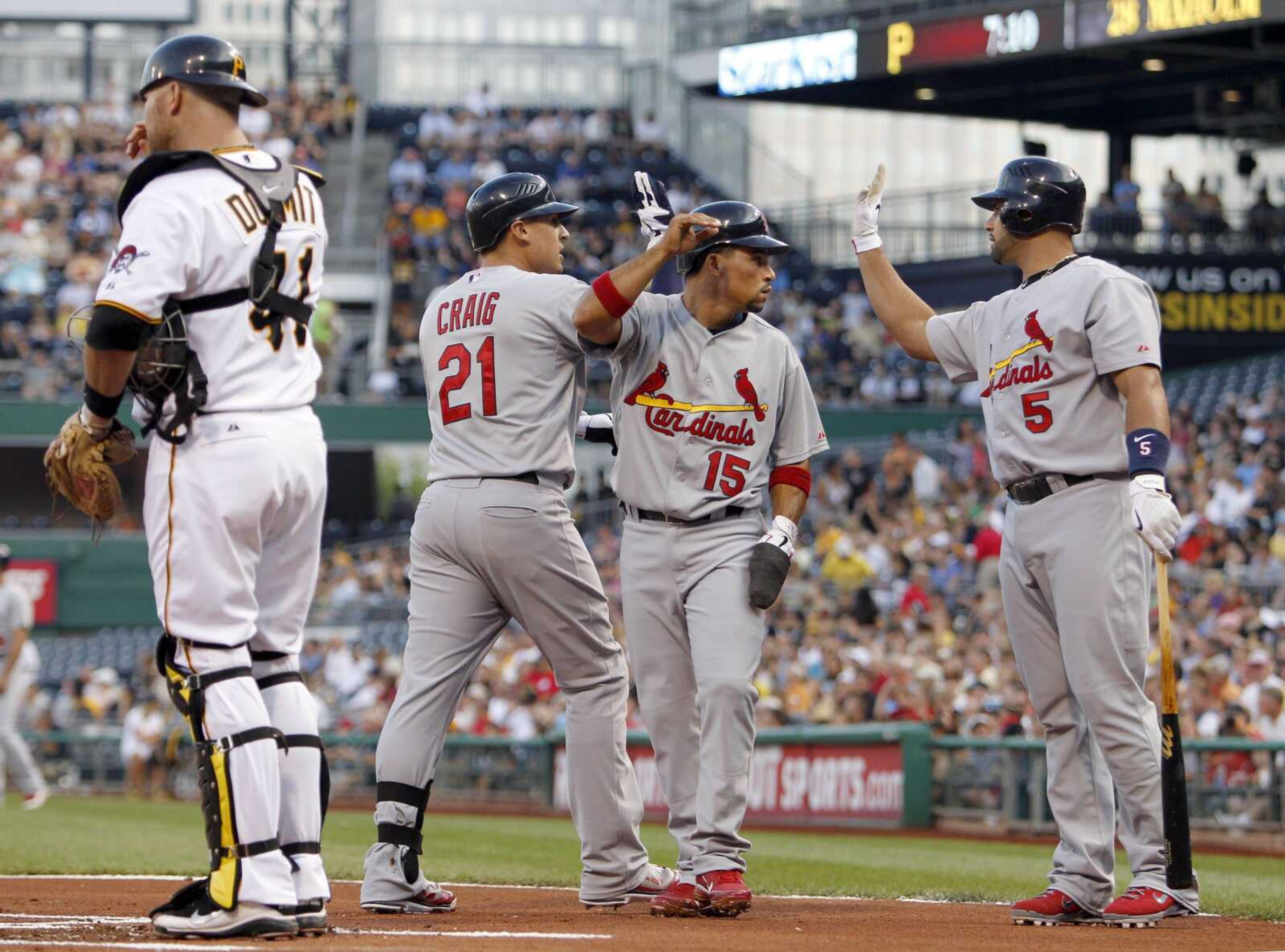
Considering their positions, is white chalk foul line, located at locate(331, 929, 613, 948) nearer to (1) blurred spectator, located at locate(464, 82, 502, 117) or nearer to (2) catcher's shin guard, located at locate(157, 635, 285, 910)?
(2) catcher's shin guard, located at locate(157, 635, 285, 910)

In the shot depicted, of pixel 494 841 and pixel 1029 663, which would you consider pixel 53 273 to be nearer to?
pixel 494 841

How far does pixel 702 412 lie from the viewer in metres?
6.29

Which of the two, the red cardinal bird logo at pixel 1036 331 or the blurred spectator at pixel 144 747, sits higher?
the red cardinal bird logo at pixel 1036 331

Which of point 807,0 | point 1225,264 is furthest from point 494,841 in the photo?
point 807,0

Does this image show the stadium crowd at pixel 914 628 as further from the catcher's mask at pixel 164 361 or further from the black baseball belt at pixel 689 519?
the catcher's mask at pixel 164 361

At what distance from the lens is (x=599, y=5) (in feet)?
170

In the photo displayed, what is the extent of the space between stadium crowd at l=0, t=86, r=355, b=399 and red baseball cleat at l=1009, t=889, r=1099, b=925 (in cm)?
2139

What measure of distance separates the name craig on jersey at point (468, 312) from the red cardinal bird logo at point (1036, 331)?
1.70 meters

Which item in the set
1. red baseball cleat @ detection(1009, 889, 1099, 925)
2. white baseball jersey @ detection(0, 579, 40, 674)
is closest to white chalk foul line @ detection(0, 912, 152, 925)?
red baseball cleat @ detection(1009, 889, 1099, 925)

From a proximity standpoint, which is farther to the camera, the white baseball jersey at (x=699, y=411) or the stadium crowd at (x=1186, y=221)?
the stadium crowd at (x=1186, y=221)

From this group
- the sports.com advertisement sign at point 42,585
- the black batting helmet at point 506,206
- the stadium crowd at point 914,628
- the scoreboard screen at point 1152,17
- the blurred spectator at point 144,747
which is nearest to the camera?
the black batting helmet at point 506,206

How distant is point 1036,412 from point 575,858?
14.4 feet

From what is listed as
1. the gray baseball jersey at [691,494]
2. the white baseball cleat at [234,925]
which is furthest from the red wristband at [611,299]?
the white baseball cleat at [234,925]

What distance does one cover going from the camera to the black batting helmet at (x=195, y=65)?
5.15m
